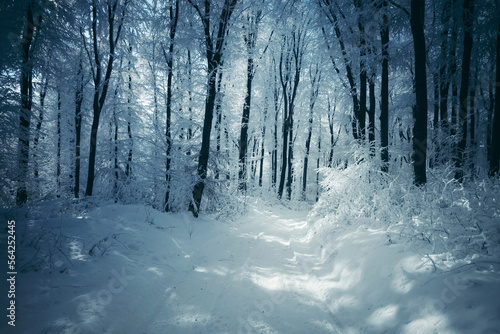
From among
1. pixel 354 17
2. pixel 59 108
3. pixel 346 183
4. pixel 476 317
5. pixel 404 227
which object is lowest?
pixel 476 317

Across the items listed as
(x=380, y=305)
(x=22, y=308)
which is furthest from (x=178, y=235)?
(x=380, y=305)

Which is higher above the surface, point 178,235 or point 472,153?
point 472,153

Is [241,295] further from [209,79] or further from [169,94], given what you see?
[169,94]

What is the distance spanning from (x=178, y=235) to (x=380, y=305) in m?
4.83

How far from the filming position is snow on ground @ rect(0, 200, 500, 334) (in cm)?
225

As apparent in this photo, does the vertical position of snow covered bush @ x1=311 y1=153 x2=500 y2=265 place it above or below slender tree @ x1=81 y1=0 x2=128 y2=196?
below

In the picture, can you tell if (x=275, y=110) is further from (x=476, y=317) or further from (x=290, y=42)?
(x=476, y=317)

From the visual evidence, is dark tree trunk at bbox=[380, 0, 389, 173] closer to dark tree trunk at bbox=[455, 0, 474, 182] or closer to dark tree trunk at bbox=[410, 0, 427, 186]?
dark tree trunk at bbox=[410, 0, 427, 186]

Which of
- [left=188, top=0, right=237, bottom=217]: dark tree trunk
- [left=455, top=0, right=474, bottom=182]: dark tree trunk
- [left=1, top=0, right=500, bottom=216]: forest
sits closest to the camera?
[left=1, top=0, right=500, bottom=216]: forest

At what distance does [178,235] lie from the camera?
5664mm

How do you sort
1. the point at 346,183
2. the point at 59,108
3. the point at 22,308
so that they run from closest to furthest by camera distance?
the point at 22,308 → the point at 346,183 → the point at 59,108

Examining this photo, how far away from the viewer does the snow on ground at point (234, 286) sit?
2248mm

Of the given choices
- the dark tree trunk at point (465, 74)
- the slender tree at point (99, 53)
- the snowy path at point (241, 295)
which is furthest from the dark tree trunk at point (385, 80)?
the slender tree at point (99, 53)

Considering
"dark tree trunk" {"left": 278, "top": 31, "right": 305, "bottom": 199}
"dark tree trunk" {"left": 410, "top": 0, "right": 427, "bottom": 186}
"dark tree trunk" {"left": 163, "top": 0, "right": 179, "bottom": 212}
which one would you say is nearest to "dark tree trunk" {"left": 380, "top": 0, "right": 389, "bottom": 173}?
"dark tree trunk" {"left": 410, "top": 0, "right": 427, "bottom": 186}
